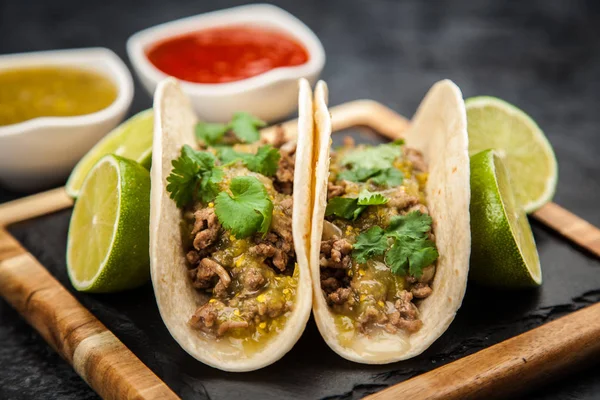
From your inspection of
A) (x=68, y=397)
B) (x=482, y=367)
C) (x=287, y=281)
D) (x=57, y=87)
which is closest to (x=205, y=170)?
(x=287, y=281)

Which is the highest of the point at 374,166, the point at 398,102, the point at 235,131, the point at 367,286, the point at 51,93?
the point at 374,166

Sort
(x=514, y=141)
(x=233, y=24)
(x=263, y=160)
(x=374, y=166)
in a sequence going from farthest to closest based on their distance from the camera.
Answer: (x=233, y=24) → (x=514, y=141) → (x=374, y=166) → (x=263, y=160)

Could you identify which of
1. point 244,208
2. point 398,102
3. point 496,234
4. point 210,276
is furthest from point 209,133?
point 398,102

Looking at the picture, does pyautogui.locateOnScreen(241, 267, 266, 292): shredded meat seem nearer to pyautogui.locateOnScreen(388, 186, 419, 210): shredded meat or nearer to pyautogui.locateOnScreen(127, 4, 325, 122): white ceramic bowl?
pyautogui.locateOnScreen(388, 186, 419, 210): shredded meat

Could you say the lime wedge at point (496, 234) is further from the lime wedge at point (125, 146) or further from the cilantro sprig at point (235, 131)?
the lime wedge at point (125, 146)

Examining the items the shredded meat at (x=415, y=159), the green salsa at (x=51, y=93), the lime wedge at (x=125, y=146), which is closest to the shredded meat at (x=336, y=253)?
the shredded meat at (x=415, y=159)

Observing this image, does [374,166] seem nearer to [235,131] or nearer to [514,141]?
[235,131]
